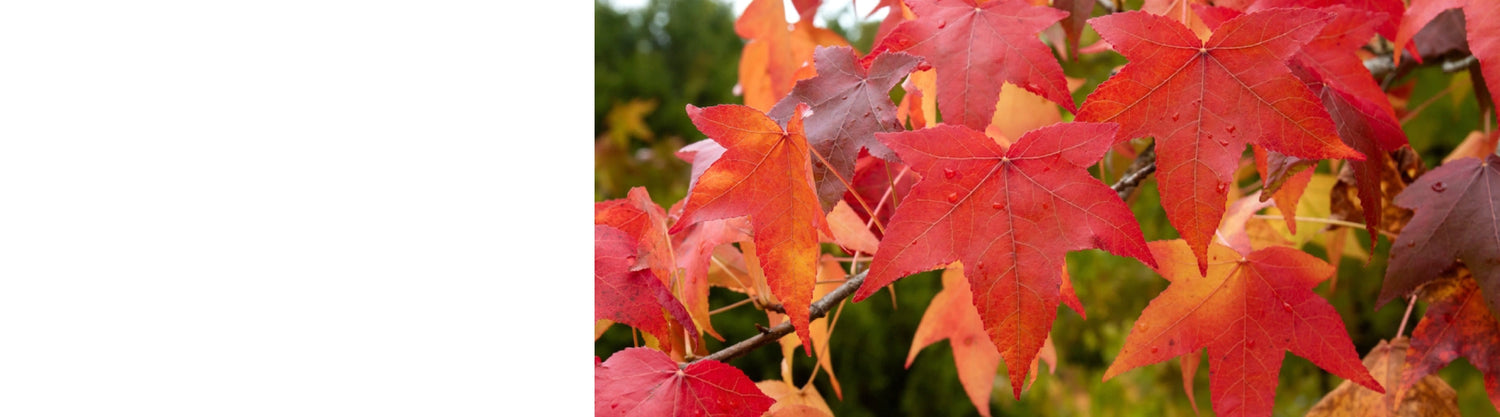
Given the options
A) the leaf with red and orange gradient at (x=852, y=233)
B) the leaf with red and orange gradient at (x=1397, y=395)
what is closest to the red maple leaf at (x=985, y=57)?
the leaf with red and orange gradient at (x=852, y=233)

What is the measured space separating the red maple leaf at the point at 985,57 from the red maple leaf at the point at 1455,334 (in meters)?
0.32

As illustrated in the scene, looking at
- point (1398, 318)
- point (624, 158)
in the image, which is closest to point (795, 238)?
point (1398, 318)

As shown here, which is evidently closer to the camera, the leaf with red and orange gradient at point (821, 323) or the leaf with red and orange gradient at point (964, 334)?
the leaf with red and orange gradient at point (821, 323)

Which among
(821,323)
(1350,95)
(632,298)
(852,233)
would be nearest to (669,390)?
(632,298)

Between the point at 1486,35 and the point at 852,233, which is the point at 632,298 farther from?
the point at 1486,35

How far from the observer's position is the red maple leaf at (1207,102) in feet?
1.49

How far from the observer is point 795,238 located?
1.56 feet

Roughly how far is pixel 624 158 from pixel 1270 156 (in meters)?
2.60

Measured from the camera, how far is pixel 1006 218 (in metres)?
0.46

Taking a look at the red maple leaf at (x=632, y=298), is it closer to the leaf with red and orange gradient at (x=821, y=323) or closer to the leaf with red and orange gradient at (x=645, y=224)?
the leaf with red and orange gradient at (x=645, y=224)
